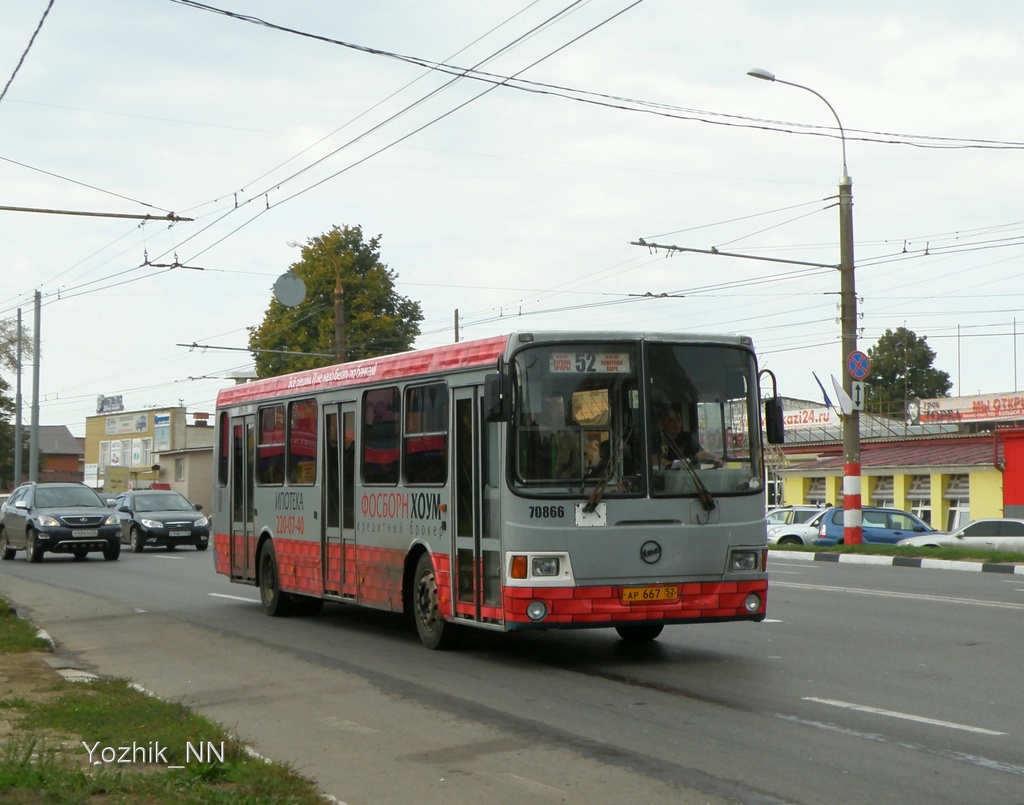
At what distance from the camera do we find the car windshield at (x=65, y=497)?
1209 inches

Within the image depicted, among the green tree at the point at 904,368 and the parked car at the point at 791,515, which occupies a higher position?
the green tree at the point at 904,368

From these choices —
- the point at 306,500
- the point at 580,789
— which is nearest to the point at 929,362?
the point at 306,500

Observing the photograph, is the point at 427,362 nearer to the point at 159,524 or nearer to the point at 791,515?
the point at 159,524

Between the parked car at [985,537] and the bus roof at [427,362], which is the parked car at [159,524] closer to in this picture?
the parked car at [985,537]

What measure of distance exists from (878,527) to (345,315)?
109 ft

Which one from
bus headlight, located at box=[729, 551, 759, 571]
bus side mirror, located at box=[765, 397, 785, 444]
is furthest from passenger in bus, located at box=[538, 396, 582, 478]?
bus side mirror, located at box=[765, 397, 785, 444]

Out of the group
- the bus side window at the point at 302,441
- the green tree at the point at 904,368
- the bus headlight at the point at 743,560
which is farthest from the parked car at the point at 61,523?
the green tree at the point at 904,368

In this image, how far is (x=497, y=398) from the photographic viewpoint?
1069cm

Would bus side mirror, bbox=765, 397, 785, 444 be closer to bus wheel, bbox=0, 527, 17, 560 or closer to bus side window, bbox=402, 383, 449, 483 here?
bus side window, bbox=402, 383, 449, 483

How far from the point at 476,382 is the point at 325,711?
352 centimetres

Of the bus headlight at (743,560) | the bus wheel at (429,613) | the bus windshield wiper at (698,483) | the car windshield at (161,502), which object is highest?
the bus windshield wiper at (698,483)

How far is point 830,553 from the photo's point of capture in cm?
2917

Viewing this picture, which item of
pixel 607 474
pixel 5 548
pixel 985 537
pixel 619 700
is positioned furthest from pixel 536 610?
pixel 5 548

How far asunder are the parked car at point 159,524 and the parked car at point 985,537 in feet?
57.9
